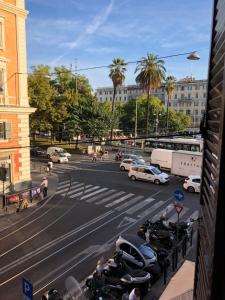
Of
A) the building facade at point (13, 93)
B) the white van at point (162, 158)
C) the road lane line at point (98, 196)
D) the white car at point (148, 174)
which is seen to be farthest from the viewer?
the white van at point (162, 158)

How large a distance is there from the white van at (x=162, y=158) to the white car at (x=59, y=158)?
37.9 feet

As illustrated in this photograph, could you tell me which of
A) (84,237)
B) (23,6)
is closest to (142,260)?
(84,237)

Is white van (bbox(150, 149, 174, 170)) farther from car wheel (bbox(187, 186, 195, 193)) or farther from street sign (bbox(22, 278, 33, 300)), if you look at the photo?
street sign (bbox(22, 278, 33, 300))

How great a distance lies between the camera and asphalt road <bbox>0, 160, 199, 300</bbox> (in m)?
11.3

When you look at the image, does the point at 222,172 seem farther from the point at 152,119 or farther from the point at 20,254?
the point at 152,119

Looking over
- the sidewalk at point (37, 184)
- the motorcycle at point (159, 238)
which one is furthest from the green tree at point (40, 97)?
the motorcycle at point (159, 238)

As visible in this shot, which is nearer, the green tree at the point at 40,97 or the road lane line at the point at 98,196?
the road lane line at the point at 98,196

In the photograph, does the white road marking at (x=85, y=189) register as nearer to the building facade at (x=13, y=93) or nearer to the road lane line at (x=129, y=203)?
the road lane line at (x=129, y=203)

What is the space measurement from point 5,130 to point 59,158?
1489cm

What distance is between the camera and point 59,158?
3672 cm

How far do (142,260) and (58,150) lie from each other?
28505 millimetres

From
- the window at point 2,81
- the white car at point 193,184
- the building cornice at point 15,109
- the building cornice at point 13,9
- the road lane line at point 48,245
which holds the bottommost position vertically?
the road lane line at point 48,245

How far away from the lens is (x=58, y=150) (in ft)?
125

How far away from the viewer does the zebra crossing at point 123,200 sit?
59.2ft
